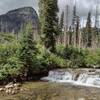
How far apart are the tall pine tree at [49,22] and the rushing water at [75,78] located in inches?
410

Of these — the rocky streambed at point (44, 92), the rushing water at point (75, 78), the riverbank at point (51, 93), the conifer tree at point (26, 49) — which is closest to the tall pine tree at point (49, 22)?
the rushing water at point (75, 78)

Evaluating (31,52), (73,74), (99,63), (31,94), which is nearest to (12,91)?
(31,94)

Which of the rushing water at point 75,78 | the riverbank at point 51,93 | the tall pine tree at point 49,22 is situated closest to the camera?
the riverbank at point 51,93

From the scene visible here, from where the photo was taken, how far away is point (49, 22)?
154 feet

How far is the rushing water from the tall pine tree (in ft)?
34.1

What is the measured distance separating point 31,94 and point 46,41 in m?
22.3

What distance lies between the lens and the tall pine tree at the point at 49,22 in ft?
152

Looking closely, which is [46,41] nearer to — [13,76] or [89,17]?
[13,76]

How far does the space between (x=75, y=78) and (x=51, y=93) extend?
9798mm

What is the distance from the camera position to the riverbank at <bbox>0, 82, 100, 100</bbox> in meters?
23.7

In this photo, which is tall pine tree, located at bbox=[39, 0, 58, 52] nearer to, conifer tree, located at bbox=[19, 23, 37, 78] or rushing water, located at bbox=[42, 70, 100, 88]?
rushing water, located at bbox=[42, 70, 100, 88]

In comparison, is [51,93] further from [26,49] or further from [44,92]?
[26,49]

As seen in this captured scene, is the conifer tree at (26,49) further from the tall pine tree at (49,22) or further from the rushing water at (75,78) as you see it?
the tall pine tree at (49,22)

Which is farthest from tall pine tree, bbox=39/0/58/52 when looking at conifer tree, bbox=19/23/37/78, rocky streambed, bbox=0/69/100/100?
rocky streambed, bbox=0/69/100/100
